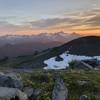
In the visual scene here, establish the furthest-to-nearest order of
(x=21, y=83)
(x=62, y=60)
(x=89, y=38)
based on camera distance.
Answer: (x=89, y=38), (x=62, y=60), (x=21, y=83)

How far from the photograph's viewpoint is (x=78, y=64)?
75500 mm

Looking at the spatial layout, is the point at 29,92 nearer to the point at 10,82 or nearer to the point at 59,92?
the point at 10,82

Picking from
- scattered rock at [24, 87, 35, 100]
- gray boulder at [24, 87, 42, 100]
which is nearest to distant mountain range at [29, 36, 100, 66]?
gray boulder at [24, 87, 42, 100]

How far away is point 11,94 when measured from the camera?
108 feet

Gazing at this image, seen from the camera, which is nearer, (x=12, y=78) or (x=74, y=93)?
(x=12, y=78)

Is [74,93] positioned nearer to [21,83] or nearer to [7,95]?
[21,83]

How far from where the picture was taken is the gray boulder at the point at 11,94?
3226 cm

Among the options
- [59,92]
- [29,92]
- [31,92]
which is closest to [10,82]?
[29,92]

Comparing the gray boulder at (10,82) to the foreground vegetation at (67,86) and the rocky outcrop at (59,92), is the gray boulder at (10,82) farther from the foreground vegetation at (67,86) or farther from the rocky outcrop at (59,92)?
the rocky outcrop at (59,92)

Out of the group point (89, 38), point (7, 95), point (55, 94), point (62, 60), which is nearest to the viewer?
point (7, 95)

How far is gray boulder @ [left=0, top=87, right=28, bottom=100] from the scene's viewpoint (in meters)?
32.3

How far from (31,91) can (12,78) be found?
2.42m

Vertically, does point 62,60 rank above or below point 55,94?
below

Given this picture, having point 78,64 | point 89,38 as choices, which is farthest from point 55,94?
point 89,38
